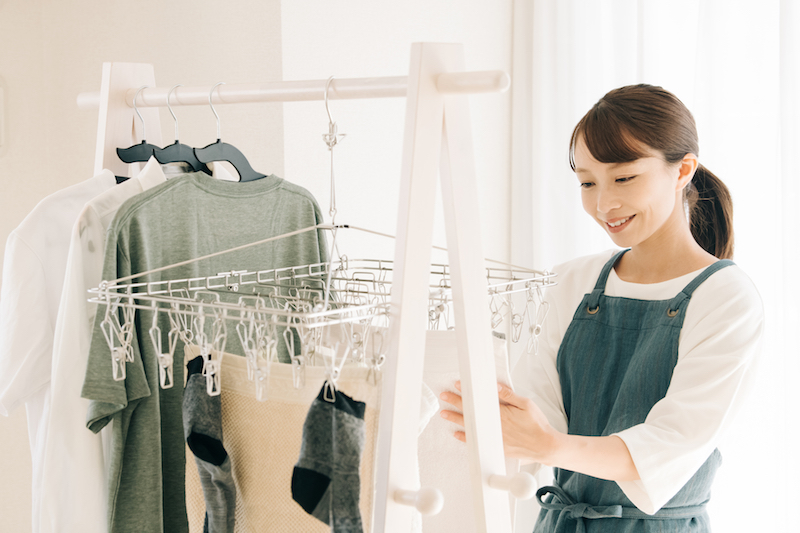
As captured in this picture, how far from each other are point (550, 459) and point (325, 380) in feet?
1.35

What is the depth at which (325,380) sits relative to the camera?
79 centimetres

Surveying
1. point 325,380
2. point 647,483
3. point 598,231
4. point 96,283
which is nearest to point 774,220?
point 598,231

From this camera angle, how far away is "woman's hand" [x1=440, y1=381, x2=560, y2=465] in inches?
39.4

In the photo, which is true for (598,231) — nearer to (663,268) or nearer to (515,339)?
(663,268)

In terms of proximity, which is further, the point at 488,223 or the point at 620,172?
the point at 488,223

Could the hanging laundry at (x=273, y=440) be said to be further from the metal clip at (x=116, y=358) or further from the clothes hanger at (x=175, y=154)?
the clothes hanger at (x=175, y=154)

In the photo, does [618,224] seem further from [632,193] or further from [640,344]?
[640,344]

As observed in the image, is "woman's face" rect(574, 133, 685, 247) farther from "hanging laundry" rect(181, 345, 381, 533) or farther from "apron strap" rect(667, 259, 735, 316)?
"hanging laundry" rect(181, 345, 381, 533)

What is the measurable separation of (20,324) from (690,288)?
113 cm

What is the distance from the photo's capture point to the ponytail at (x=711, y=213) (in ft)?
4.61

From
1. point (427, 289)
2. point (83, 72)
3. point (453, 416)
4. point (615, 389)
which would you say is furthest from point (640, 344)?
point (83, 72)

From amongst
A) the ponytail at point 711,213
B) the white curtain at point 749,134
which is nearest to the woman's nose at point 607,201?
the ponytail at point 711,213

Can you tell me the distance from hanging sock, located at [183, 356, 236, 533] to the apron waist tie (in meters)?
0.69

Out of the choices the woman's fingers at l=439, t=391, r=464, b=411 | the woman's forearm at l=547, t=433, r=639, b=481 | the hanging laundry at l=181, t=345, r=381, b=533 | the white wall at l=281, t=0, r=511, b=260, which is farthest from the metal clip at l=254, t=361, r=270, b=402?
the white wall at l=281, t=0, r=511, b=260
